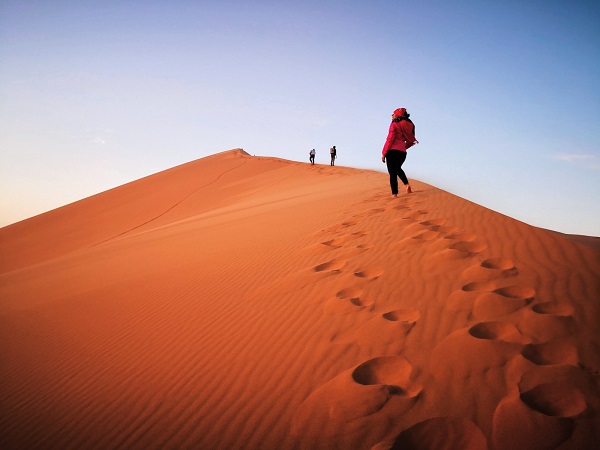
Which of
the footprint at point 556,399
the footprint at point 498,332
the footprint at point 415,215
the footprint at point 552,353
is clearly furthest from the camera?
the footprint at point 415,215

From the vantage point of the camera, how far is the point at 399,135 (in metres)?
6.77

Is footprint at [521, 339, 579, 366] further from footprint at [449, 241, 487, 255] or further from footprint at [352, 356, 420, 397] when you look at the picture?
footprint at [449, 241, 487, 255]

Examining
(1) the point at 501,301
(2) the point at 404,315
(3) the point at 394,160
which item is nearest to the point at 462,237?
(1) the point at 501,301

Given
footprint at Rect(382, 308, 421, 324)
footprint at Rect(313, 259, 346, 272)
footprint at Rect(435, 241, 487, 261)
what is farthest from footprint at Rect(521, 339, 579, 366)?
footprint at Rect(313, 259, 346, 272)

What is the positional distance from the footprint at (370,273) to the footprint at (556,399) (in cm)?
179

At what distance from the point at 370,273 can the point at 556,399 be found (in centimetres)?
202

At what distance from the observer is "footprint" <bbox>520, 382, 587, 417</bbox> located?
157 centimetres

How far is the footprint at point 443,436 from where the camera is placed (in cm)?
155

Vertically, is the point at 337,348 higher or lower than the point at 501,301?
lower

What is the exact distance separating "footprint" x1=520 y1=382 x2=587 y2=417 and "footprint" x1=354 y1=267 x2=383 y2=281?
1.79m

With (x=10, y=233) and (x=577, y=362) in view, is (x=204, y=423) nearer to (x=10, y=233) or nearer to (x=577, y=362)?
(x=577, y=362)

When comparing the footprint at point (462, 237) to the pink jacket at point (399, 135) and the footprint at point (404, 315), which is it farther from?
the pink jacket at point (399, 135)

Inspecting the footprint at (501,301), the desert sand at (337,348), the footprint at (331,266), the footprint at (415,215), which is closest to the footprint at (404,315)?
the desert sand at (337,348)

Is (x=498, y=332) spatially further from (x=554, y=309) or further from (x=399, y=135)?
(x=399, y=135)
